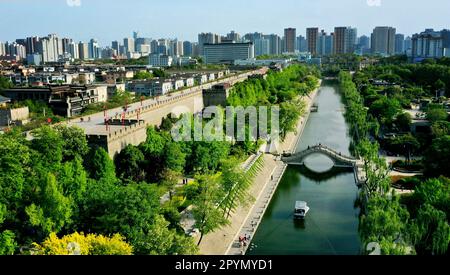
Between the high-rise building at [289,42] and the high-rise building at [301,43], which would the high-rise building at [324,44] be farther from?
the high-rise building at [301,43]

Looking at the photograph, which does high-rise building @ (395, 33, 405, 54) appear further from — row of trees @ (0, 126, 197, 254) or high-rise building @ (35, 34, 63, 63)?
row of trees @ (0, 126, 197, 254)

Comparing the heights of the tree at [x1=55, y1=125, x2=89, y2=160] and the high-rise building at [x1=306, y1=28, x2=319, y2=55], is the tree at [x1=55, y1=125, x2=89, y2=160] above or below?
below

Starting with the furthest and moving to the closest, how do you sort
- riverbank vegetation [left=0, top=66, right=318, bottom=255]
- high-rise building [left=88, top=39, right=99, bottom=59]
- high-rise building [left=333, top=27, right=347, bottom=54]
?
1. high-rise building [left=333, top=27, right=347, bottom=54]
2. high-rise building [left=88, top=39, right=99, bottom=59]
3. riverbank vegetation [left=0, top=66, right=318, bottom=255]

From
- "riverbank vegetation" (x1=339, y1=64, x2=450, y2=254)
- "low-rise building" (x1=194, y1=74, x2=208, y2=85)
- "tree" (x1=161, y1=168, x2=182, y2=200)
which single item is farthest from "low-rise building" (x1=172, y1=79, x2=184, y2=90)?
"tree" (x1=161, y1=168, x2=182, y2=200)

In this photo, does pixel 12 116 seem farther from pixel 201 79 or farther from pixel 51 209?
pixel 201 79

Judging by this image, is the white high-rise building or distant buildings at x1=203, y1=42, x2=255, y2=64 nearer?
the white high-rise building
